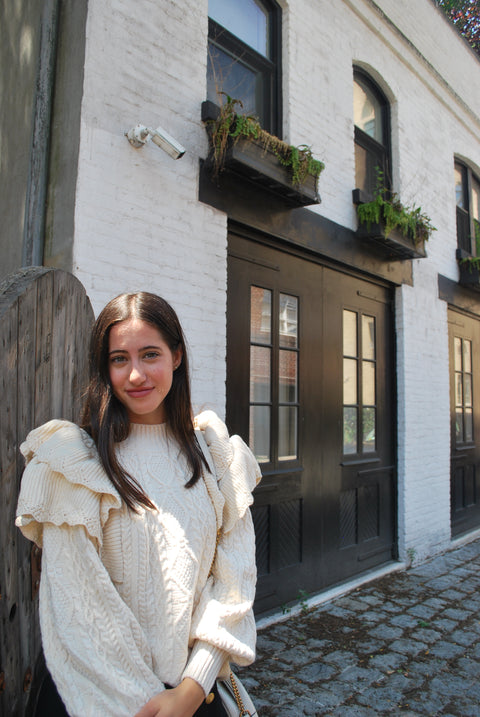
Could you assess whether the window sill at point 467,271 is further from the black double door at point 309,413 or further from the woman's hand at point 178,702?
the woman's hand at point 178,702

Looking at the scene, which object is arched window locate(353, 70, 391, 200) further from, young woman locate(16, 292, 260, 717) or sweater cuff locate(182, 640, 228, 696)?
sweater cuff locate(182, 640, 228, 696)

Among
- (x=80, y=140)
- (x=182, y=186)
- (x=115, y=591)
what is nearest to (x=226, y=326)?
(x=182, y=186)

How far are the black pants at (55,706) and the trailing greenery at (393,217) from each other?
4.49 metres

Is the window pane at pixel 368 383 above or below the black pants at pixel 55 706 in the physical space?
above

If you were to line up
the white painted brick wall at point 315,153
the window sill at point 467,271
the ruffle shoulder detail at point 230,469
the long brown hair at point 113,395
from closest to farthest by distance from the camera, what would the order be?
the long brown hair at point 113,395, the ruffle shoulder detail at point 230,469, the white painted brick wall at point 315,153, the window sill at point 467,271

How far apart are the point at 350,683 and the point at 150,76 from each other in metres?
4.02

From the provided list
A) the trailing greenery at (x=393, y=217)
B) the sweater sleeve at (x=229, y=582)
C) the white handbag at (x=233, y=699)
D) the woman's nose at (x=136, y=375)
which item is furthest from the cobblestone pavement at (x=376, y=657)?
the trailing greenery at (x=393, y=217)

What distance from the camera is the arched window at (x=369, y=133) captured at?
5.69 metres

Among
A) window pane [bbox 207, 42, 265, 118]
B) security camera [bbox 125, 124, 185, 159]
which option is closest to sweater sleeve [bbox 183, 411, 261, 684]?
security camera [bbox 125, 124, 185, 159]

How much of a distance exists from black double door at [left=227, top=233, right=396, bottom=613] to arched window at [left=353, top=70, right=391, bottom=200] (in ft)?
4.12

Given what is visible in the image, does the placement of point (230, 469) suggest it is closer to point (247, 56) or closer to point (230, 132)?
point (230, 132)

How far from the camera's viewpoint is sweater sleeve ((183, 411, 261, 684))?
1.34 meters

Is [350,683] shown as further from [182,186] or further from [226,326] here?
[182,186]

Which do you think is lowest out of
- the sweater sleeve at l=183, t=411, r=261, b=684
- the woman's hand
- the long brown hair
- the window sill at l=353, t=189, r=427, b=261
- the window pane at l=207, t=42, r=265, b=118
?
the woman's hand
